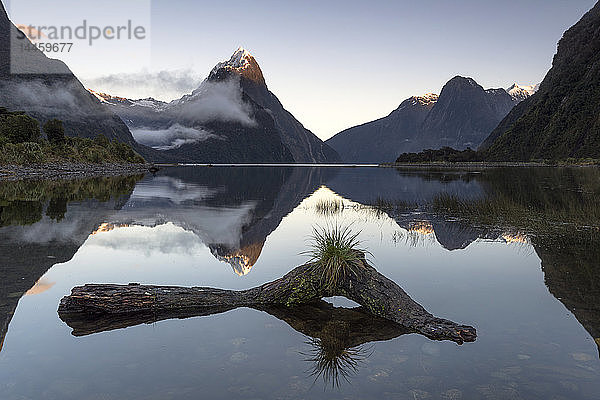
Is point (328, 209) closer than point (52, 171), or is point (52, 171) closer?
point (328, 209)

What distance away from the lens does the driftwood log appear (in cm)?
1045

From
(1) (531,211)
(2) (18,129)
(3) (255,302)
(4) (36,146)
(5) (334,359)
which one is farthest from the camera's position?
(2) (18,129)

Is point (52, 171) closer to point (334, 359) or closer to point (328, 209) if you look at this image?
point (328, 209)

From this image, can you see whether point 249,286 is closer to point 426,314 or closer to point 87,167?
point 426,314

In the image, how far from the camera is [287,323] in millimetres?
10984

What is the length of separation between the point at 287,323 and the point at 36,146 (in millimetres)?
98916

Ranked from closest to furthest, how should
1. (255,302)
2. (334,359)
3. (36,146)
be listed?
(334,359) → (255,302) → (36,146)

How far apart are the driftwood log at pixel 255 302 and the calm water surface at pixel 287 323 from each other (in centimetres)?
42

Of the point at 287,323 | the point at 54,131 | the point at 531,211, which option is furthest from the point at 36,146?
the point at 287,323

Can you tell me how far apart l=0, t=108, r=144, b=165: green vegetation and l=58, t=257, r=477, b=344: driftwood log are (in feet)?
275

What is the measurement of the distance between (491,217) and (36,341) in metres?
28.7

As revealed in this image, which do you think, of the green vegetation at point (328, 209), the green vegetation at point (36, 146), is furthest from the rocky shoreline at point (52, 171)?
the green vegetation at point (328, 209)

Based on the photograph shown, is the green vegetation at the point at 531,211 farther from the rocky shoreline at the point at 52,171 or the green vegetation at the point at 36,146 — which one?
the green vegetation at the point at 36,146

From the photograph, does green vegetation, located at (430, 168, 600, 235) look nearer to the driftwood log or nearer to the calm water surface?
the calm water surface
